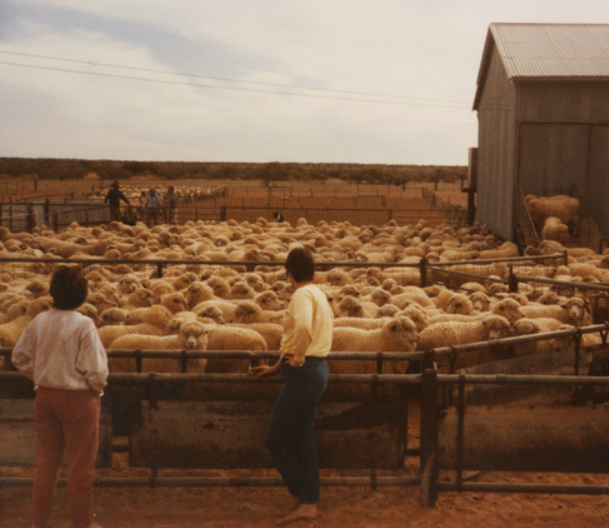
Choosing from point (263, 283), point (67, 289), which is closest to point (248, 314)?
point (263, 283)

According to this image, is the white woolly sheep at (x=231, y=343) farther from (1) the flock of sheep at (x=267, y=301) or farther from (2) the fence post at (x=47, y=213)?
(2) the fence post at (x=47, y=213)

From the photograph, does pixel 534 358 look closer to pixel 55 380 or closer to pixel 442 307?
pixel 442 307

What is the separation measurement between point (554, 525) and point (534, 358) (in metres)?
2.12

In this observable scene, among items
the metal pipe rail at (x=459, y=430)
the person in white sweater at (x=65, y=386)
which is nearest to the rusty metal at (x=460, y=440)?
the metal pipe rail at (x=459, y=430)

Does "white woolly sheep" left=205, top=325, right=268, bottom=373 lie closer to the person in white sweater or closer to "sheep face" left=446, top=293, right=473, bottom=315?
the person in white sweater

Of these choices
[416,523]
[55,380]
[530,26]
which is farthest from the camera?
[530,26]

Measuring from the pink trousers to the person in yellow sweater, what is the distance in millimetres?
1247

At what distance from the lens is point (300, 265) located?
5.02 m

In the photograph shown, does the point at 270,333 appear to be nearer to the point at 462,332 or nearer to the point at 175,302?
the point at 462,332

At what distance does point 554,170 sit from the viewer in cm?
2139

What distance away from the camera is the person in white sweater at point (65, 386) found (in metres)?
4.47

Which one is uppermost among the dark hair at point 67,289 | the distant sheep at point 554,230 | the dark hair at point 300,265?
the distant sheep at point 554,230

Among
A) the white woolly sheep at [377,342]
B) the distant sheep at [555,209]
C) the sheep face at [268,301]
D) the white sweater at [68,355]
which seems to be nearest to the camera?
the white sweater at [68,355]

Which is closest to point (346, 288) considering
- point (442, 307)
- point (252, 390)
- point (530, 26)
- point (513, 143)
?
point (442, 307)
